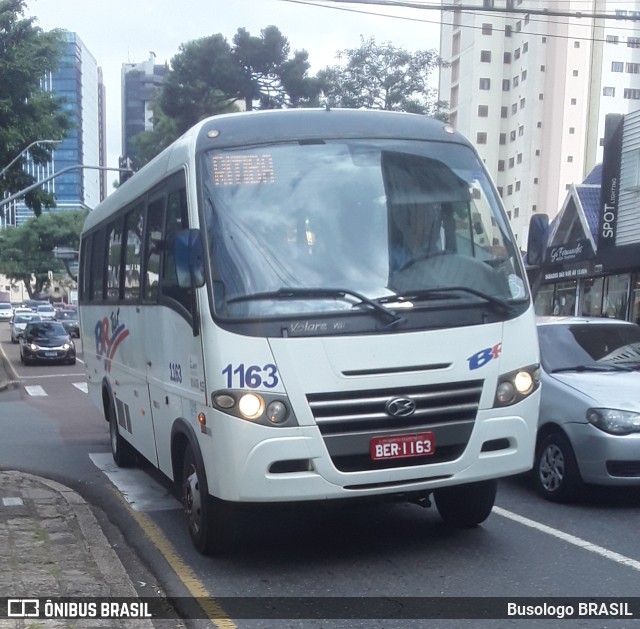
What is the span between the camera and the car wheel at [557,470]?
304 inches

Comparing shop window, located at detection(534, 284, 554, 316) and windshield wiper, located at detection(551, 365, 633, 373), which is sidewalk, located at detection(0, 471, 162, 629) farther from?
shop window, located at detection(534, 284, 554, 316)

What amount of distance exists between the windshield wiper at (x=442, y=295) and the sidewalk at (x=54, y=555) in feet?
8.04

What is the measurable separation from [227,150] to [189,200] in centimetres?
44

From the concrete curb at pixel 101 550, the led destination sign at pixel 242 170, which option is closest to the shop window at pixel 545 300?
the concrete curb at pixel 101 550

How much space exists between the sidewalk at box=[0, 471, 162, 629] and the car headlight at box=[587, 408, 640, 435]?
4.04 meters

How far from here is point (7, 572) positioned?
19.0 ft

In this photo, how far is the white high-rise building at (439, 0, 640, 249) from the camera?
67875 millimetres

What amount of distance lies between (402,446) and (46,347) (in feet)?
86.4

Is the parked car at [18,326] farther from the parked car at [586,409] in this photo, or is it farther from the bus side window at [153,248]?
the parked car at [586,409]

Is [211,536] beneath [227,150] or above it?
beneath

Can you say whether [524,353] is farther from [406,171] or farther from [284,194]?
[284,194]

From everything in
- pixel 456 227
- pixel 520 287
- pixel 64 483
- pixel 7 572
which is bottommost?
pixel 64 483

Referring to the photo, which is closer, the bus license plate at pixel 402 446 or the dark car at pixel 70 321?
the bus license plate at pixel 402 446

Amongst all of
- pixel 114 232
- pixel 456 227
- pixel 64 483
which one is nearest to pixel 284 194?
pixel 456 227
